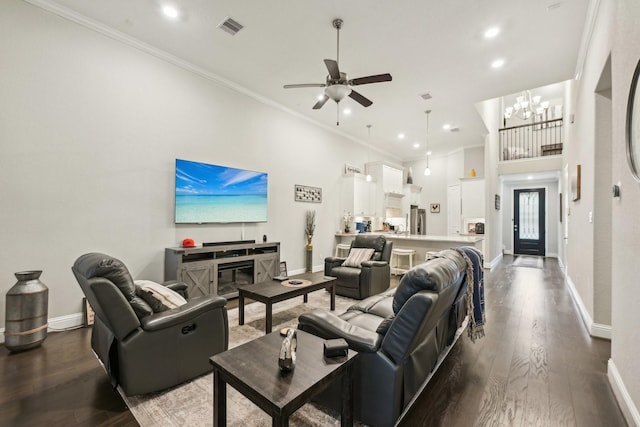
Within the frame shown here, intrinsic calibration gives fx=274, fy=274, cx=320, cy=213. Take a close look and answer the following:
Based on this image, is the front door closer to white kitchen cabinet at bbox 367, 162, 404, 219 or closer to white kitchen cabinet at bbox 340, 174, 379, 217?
Answer: white kitchen cabinet at bbox 367, 162, 404, 219

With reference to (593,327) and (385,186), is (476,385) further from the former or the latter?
(385,186)

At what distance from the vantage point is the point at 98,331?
7.62 feet

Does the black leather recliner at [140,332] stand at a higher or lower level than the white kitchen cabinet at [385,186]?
lower

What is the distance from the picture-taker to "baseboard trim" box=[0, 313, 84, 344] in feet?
10.2

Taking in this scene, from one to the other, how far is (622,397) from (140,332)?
340cm

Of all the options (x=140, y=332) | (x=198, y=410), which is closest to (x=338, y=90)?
(x=140, y=332)

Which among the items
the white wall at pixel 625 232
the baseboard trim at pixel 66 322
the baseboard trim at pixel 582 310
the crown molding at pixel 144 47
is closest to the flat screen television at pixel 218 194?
the crown molding at pixel 144 47

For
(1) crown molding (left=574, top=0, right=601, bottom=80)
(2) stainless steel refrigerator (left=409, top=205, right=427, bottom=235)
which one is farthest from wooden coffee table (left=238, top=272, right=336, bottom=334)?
(2) stainless steel refrigerator (left=409, top=205, right=427, bottom=235)

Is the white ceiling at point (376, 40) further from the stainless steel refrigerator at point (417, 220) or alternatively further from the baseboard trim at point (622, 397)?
the stainless steel refrigerator at point (417, 220)

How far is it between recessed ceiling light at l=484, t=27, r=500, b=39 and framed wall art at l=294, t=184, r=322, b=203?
4.05 meters

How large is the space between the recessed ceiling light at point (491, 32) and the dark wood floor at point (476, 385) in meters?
3.63

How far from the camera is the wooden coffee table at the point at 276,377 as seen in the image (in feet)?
3.82

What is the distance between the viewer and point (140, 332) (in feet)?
6.38

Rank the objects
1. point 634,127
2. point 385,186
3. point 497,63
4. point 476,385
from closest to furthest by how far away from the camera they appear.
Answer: point 634,127 → point 476,385 → point 497,63 → point 385,186
